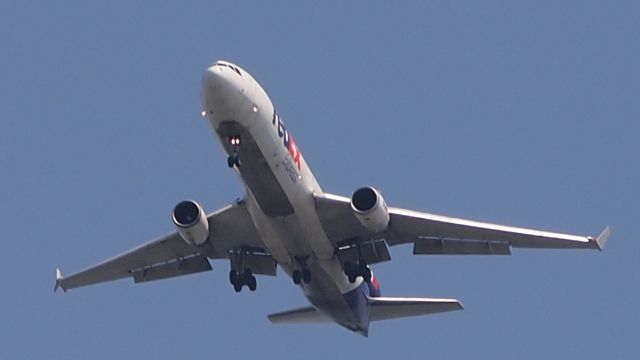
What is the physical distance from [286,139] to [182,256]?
813cm

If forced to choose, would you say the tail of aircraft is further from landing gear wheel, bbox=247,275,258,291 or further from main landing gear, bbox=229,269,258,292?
main landing gear, bbox=229,269,258,292

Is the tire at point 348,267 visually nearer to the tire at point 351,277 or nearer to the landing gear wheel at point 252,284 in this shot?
the tire at point 351,277

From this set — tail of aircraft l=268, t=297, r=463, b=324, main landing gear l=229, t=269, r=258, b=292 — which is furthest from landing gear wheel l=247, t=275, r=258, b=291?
tail of aircraft l=268, t=297, r=463, b=324

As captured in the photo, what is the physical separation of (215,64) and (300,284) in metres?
9.79

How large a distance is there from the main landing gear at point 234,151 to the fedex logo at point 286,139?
148 cm

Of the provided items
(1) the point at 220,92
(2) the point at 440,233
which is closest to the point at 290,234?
(2) the point at 440,233

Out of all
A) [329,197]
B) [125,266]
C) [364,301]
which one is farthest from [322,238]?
[125,266]

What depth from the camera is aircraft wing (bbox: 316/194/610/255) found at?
159 feet

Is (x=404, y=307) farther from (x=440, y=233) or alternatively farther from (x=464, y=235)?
(x=464, y=235)

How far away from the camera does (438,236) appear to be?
50.1 meters

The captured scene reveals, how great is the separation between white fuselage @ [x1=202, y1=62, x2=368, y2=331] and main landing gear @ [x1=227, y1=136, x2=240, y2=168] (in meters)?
0.07

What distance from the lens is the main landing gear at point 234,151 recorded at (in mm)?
45344

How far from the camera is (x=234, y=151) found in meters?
45.7


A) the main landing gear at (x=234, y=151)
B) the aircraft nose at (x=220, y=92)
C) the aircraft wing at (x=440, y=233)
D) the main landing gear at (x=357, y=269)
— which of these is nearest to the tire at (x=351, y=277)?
the main landing gear at (x=357, y=269)
